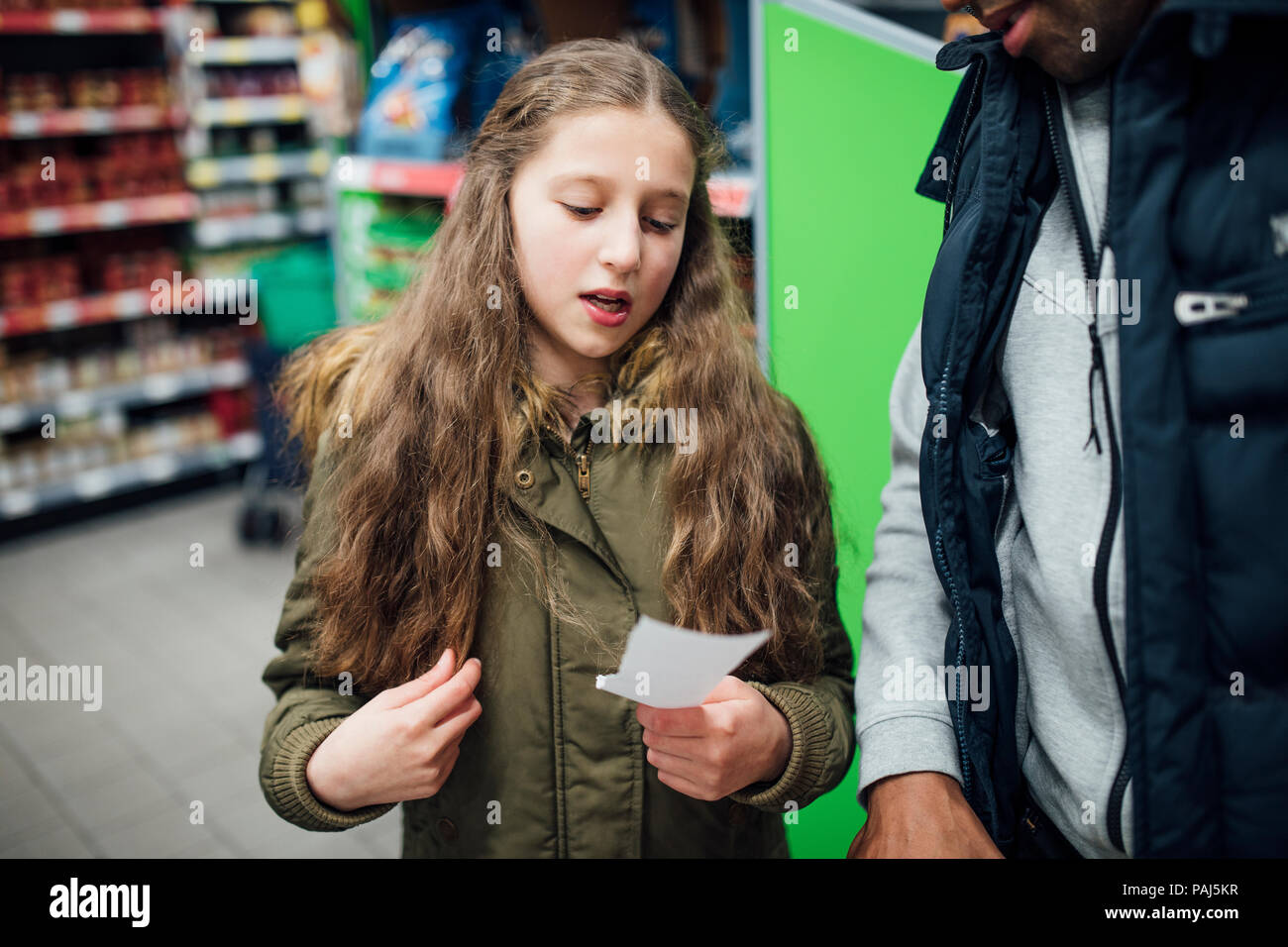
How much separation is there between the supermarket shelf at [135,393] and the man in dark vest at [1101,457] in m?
4.60

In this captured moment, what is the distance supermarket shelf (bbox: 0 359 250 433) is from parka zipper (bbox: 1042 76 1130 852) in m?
4.66

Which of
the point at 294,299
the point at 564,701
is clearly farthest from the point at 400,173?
the point at 564,701

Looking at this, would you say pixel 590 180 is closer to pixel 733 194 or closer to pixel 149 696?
pixel 733 194

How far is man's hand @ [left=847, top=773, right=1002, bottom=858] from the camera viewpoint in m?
0.90

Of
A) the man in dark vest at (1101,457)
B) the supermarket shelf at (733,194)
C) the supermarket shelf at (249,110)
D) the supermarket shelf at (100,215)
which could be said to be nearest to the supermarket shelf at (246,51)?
the supermarket shelf at (249,110)

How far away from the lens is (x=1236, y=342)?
0.75 metres

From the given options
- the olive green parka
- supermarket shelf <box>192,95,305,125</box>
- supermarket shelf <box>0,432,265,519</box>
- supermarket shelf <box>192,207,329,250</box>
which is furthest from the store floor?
supermarket shelf <box>192,95,305,125</box>

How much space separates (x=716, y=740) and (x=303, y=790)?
0.43m

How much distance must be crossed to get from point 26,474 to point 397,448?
4469 millimetres

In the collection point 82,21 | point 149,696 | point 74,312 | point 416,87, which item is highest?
point 82,21

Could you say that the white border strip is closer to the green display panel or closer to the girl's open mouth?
the green display panel

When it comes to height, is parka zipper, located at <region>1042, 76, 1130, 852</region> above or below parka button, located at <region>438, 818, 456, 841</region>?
above

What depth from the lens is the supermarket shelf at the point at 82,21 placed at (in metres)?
4.29
